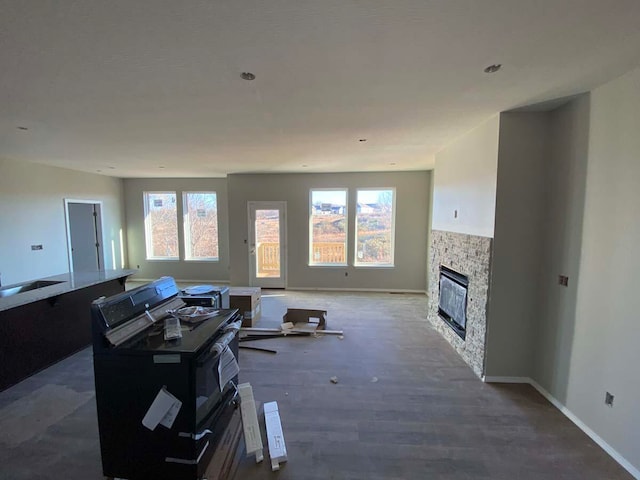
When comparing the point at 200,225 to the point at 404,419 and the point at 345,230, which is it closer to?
the point at 345,230

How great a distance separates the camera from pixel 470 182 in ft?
10.2

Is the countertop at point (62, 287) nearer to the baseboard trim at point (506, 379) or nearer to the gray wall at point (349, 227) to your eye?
the gray wall at point (349, 227)

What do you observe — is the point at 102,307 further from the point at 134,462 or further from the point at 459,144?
the point at 459,144

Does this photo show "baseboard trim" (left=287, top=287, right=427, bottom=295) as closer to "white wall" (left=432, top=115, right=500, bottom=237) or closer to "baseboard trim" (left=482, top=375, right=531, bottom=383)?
"white wall" (left=432, top=115, right=500, bottom=237)

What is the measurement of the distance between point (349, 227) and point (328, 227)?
477mm

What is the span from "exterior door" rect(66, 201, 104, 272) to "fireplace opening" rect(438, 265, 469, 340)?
6696 millimetres

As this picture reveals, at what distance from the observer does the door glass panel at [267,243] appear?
617cm

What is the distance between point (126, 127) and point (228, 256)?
4209 mm

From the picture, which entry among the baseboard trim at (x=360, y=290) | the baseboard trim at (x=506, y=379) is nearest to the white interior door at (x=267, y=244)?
the baseboard trim at (x=360, y=290)

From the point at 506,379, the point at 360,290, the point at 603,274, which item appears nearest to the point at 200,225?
the point at 360,290

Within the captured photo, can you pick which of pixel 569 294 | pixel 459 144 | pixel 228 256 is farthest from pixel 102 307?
pixel 228 256

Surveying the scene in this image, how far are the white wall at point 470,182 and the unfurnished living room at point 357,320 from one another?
1.4 inches

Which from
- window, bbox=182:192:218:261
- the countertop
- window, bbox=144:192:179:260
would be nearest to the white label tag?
the countertop

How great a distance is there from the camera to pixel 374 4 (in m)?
1.21
